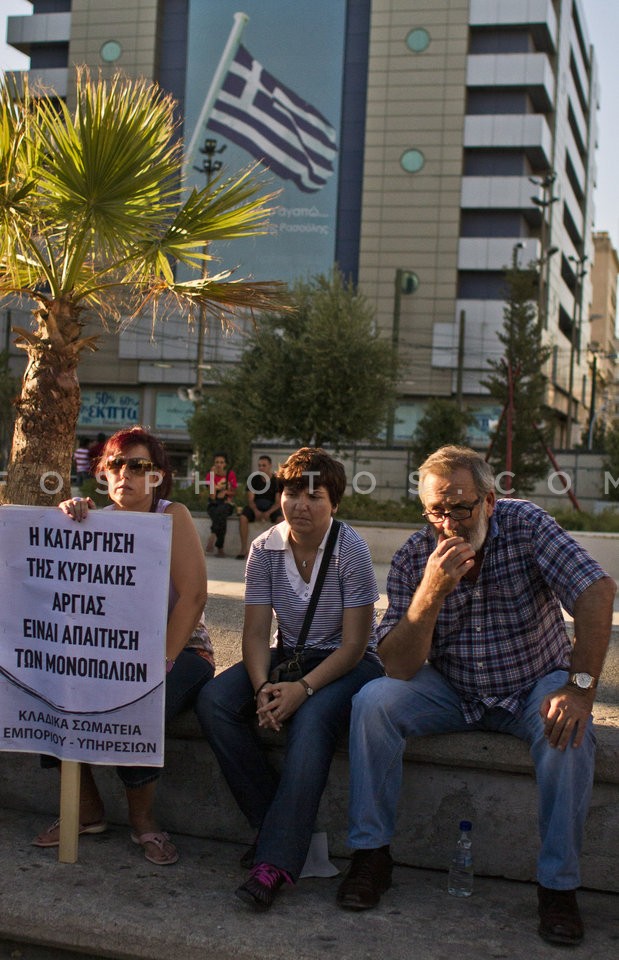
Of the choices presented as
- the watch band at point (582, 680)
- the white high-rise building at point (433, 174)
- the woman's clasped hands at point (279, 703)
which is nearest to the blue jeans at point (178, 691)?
the woman's clasped hands at point (279, 703)

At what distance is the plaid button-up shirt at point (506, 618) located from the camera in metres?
3.55

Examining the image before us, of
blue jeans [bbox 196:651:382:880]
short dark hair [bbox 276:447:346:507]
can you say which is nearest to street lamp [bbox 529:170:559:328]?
short dark hair [bbox 276:447:346:507]

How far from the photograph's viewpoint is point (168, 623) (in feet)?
12.6

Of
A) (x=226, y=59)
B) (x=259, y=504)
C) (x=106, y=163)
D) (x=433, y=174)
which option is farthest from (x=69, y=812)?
(x=226, y=59)

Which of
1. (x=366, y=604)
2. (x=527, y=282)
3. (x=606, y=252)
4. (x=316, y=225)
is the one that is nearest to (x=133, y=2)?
(x=316, y=225)

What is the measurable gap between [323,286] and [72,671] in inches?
930

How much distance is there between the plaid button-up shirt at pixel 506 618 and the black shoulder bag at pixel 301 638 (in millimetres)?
360

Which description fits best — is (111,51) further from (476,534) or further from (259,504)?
(476,534)

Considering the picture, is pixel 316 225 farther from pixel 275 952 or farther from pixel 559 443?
pixel 275 952

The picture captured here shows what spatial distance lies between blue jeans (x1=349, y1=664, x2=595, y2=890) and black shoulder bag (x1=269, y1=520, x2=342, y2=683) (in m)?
0.33

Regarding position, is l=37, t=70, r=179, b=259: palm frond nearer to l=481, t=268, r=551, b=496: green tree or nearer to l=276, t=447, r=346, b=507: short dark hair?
l=276, t=447, r=346, b=507: short dark hair

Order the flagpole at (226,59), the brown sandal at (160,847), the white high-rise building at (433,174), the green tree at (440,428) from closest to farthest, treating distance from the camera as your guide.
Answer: the brown sandal at (160,847) < the green tree at (440,428) < the white high-rise building at (433,174) < the flagpole at (226,59)

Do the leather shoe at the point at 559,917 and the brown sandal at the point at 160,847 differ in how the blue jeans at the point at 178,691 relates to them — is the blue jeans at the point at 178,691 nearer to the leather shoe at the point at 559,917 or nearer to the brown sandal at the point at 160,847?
the brown sandal at the point at 160,847

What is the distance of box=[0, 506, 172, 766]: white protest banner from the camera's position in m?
3.54
